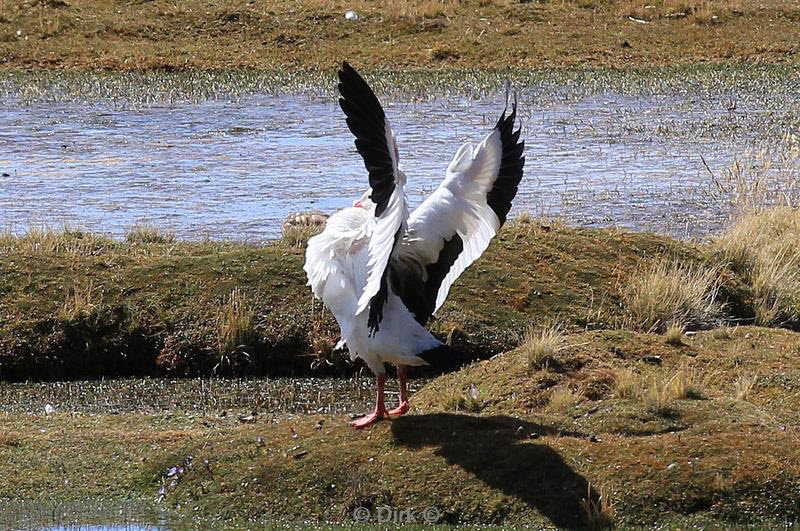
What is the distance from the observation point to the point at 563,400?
29.8ft

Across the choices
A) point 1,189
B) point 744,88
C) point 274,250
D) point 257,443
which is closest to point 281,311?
point 274,250

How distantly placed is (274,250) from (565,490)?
18.7ft

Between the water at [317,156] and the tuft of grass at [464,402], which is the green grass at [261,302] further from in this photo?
the water at [317,156]

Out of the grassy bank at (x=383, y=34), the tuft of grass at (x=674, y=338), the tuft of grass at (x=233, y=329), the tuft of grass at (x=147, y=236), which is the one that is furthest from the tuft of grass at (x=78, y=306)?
the grassy bank at (x=383, y=34)

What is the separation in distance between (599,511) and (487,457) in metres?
0.79

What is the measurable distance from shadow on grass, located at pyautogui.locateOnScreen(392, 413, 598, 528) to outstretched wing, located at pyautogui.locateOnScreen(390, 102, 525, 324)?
72cm

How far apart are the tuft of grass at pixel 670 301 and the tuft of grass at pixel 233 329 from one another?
338cm

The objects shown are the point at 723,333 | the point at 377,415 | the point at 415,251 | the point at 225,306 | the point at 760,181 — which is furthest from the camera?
the point at 760,181

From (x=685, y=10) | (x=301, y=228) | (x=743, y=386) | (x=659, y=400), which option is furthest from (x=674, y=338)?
(x=685, y=10)

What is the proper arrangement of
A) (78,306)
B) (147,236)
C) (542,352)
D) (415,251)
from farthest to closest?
(147,236), (78,306), (542,352), (415,251)

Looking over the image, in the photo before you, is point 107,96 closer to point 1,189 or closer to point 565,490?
point 1,189

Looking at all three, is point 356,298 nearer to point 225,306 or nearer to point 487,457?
point 487,457

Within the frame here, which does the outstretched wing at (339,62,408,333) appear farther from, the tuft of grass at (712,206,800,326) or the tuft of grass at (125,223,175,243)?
the tuft of grass at (125,223,175,243)

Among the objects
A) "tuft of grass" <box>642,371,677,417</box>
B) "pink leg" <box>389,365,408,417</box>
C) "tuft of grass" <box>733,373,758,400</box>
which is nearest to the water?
"tuft of grass" <box>733,373,758,400</box>
